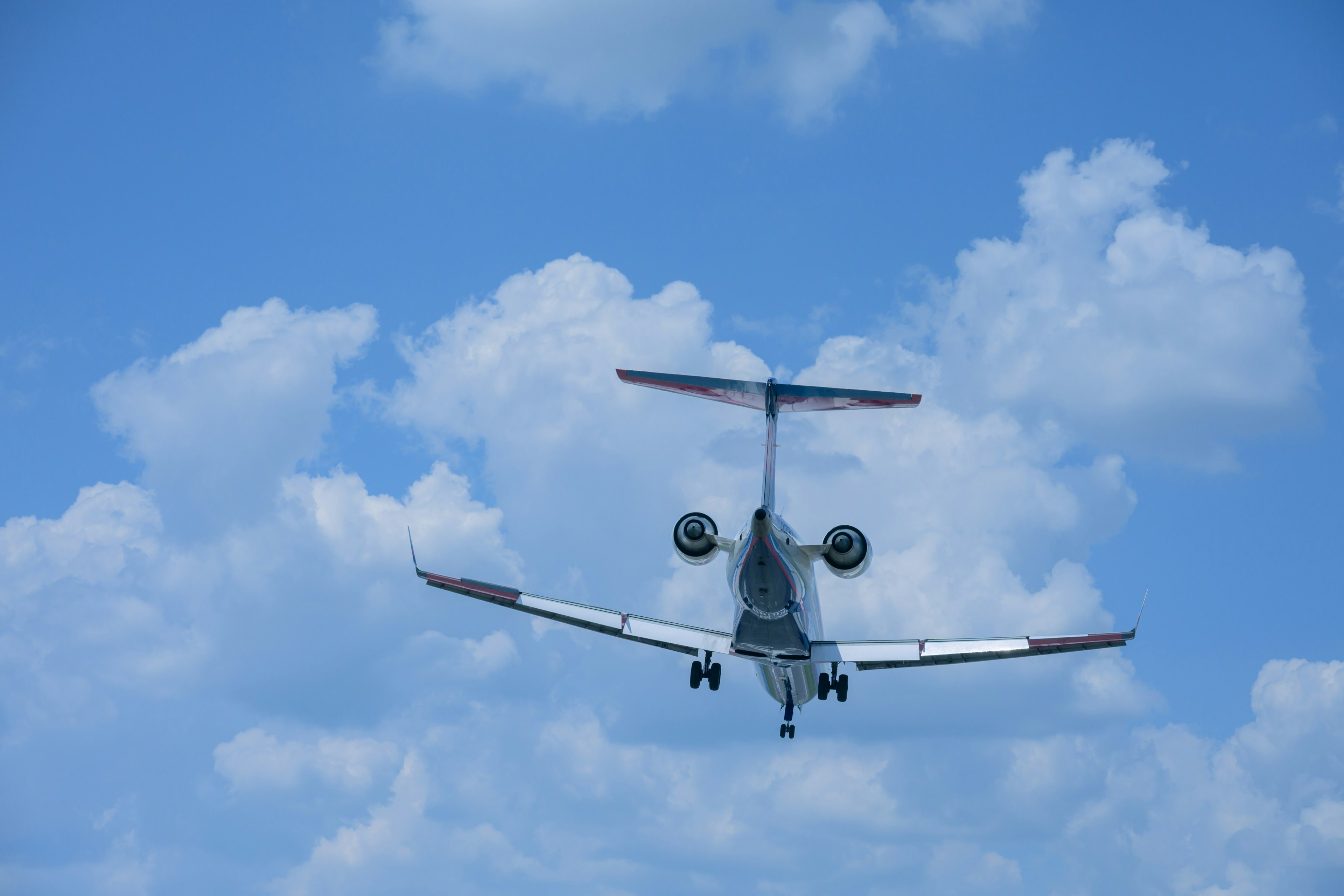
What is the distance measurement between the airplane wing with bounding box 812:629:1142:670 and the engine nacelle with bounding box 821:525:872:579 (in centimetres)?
315

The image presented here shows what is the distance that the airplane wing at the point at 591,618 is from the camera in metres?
45.4

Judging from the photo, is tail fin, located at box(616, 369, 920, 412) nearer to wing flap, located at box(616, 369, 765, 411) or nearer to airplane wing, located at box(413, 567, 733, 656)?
wing flap, located at box(616, 369, 765, 411)

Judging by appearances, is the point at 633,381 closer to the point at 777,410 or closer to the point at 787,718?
the point at 777,410

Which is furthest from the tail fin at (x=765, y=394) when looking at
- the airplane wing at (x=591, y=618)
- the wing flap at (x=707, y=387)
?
the airplane wing at (x=591, y=618)

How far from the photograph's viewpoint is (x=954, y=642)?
44656 millimetres

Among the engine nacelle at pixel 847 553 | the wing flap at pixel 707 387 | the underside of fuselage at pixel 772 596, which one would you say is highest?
the wing flap at pixel 707 387

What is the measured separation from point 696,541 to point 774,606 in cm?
464

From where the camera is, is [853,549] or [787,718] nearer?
[853,549]

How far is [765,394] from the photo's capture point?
4353 cm

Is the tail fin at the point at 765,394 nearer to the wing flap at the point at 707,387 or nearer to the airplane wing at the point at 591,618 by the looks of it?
the wing flap at the point at 707,387

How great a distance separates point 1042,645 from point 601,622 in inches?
570

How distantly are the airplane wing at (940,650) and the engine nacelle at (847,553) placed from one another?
315 cm

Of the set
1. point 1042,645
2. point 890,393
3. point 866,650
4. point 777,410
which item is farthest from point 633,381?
point 1042,645

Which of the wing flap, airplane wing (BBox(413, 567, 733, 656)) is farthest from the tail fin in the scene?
airplane wing (BBox(413, 567, 733, 656))
